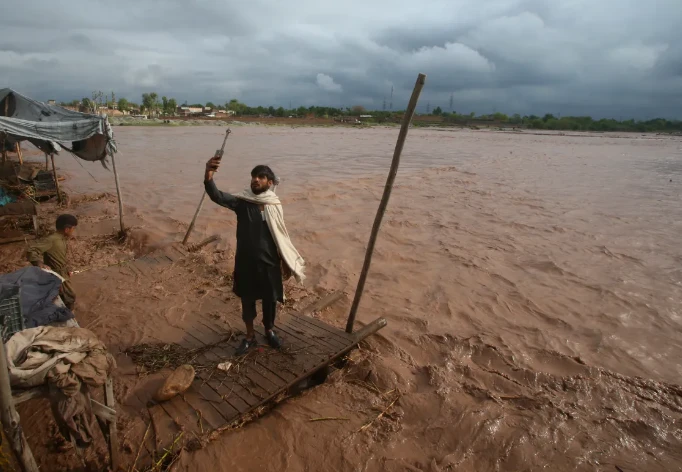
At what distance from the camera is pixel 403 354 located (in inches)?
170

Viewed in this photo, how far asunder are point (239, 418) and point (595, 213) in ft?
37.3

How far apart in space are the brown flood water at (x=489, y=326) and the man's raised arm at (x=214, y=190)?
1779 millimetres

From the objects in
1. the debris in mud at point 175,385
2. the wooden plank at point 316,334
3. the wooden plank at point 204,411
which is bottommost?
the wooden plank at point 204,411

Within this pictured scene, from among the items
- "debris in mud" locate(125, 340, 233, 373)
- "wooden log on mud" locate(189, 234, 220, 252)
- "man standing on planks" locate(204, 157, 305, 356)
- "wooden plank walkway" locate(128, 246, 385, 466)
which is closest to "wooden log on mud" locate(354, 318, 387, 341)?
"wooden plank walkway" locate(128, 246, 385, 466)

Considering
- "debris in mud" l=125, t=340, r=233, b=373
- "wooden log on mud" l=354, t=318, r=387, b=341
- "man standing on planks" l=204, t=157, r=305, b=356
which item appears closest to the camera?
"man standing on planks" l=204, t=157, r=305, b=356

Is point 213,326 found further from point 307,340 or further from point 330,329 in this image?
point 330,329

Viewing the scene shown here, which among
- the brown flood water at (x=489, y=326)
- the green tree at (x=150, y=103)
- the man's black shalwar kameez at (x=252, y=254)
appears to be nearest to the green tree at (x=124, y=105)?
the green tree at (x=150, y=103)

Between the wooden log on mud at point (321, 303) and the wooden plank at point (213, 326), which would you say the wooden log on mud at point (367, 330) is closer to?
the wooden log on mud at point (321, 303)

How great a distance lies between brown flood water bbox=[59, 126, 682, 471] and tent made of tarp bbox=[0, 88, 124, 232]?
184cm

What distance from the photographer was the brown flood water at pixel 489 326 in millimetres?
3025

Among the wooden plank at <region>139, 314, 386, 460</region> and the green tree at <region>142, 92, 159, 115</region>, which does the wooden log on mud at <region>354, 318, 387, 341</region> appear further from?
the green tree at <region>142, 92, 159, 115</region>

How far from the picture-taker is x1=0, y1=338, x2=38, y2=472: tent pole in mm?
1672

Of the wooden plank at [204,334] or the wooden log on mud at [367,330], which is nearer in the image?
the wooden plank at [204,334]

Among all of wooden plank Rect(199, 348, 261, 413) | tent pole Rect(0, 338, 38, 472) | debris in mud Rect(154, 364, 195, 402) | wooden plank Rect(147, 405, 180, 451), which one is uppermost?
tent pole Rect(0, 338, 38, 472)
